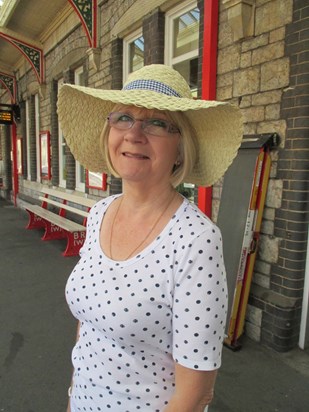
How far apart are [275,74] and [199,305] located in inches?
95.1

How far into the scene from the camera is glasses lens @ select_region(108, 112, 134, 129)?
3.47 ft

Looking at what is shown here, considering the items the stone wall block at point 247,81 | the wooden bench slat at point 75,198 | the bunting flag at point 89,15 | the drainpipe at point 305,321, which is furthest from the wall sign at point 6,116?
the drainpipe at point 305,321

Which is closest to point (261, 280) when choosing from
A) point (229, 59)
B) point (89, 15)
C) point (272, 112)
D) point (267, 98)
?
point (272, 112)

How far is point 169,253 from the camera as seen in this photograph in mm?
944

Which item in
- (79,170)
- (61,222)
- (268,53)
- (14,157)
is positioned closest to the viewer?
(268,53)

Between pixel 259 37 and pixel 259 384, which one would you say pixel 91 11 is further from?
pixel 259 384

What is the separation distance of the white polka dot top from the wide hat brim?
0.64ft

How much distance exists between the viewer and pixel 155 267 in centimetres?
95

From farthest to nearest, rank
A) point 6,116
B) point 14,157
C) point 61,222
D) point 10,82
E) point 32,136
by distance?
point 14,157 → point 10,82 → point 6,116 → point 32,136 → point 61,222

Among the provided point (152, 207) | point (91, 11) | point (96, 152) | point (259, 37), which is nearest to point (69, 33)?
point (91, 11)

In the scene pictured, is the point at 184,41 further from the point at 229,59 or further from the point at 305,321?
the point at 305,321

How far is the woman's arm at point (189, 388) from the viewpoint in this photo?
900 mm

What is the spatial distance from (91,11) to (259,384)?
5583 mm

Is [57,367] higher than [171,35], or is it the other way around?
[171,35]
